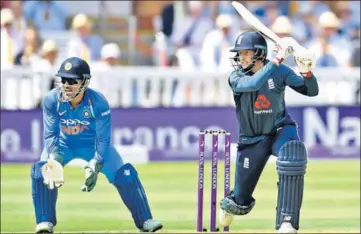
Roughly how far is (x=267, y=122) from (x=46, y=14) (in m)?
9.34

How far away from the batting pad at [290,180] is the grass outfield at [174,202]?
1.68 metres

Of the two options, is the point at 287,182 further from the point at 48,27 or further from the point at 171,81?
the point at 48,27

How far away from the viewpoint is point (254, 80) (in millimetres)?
8492

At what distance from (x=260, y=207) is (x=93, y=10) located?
22.0 feet

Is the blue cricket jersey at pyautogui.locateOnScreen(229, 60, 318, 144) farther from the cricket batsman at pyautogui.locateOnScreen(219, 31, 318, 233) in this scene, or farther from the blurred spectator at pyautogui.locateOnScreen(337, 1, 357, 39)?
the blurred spectator at pyautogui.locateOnScreen(337, 1, 357, 39)

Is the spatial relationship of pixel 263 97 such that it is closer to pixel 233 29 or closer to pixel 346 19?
pixel 233 29

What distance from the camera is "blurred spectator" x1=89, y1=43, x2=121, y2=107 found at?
1623 cm

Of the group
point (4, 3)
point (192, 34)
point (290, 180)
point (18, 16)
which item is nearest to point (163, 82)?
point (192, 34)

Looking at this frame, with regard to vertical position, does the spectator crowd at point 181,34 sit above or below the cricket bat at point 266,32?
below

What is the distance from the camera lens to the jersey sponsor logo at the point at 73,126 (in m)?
9.23

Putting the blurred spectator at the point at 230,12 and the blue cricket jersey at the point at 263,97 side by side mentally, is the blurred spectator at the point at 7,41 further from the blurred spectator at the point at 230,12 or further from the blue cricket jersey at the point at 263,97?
the blue cricket jersey at the point at 263,97

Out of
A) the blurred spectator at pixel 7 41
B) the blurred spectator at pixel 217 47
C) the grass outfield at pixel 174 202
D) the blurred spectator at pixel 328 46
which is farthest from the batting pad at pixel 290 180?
the blurred spectator at pixel 328 46

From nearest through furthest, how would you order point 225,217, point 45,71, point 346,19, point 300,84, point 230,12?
point 300,84 < point 225,217 < point 45,71 < point 230,12 < point 346,19

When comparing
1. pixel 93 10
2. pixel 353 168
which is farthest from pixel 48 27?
pixel 353 168
